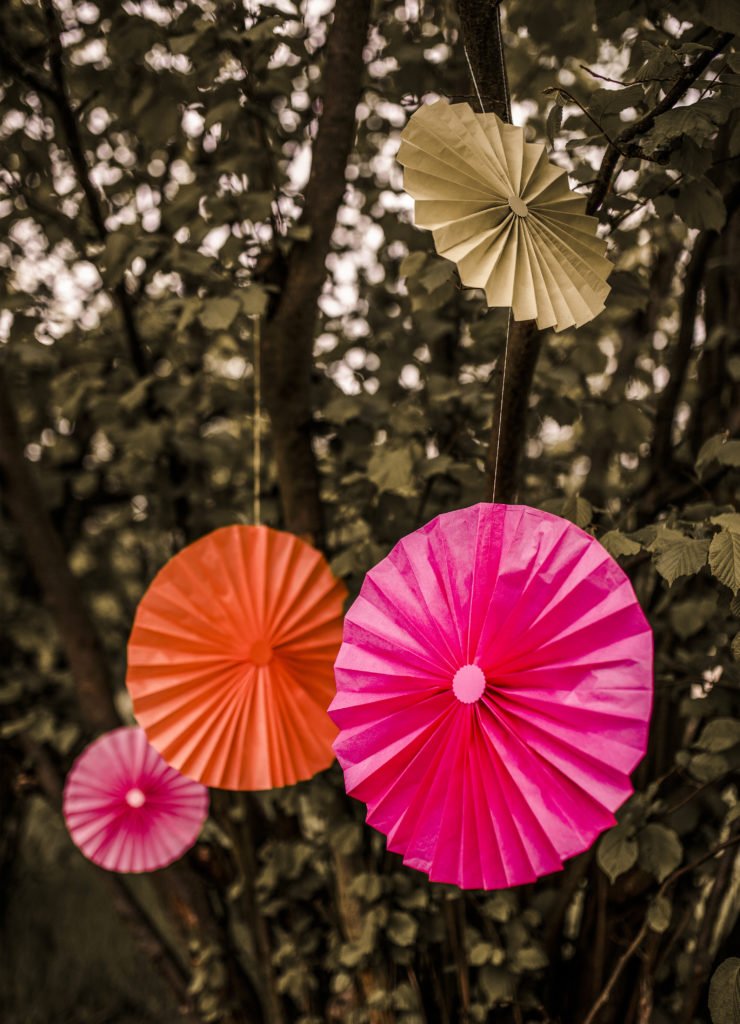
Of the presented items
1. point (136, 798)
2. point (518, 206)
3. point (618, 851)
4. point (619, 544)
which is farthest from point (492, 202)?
point (136, 798)

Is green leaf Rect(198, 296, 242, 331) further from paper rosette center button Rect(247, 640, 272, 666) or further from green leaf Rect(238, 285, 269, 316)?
paper rosette center button Rect(247, 640, 272, 666)

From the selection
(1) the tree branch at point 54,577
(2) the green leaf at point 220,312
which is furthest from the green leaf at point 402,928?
(2) the green leaf at point 220,312

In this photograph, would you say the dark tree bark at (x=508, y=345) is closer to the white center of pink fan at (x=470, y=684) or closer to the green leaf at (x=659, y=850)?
the white center of pink fan at (x=470, y=684)

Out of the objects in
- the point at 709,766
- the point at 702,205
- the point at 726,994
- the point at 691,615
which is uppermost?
the point at 702,205

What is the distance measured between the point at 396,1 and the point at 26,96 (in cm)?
98

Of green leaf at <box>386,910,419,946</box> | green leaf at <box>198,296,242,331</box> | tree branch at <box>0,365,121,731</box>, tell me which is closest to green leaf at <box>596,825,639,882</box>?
green leaf at <box>386,910,419,946</box>

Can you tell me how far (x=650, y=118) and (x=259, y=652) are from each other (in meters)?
0.95

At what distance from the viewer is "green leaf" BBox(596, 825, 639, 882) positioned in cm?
136

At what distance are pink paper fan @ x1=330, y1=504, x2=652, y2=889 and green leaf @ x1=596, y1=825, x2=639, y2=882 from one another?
0.56m

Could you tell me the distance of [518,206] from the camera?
0.89 meters

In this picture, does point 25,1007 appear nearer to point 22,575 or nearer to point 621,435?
point 22,575

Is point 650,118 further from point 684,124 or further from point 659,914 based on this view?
point 659,914

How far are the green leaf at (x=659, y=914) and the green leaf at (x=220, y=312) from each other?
4.21ft

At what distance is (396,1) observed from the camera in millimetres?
1837
